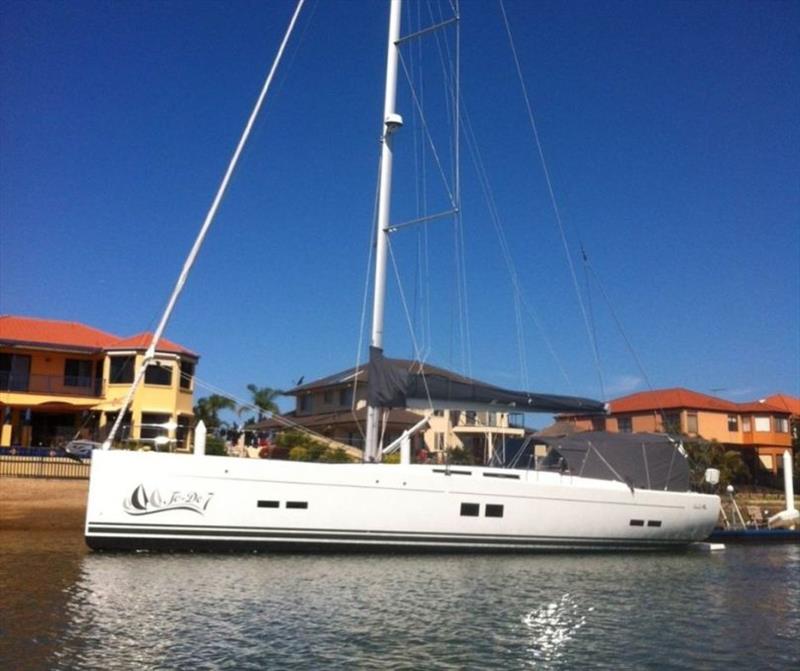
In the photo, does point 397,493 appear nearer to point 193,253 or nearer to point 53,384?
point 193,253

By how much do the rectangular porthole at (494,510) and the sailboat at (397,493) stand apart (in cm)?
3

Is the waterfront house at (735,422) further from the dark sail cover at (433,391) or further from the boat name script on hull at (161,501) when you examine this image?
the boat name script on hull at (161,501)

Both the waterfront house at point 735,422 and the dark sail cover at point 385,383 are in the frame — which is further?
the waterfront house at point 735,422

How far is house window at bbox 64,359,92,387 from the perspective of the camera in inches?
1492

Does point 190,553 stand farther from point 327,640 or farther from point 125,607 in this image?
point 327,640

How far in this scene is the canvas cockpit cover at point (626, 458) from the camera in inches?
824

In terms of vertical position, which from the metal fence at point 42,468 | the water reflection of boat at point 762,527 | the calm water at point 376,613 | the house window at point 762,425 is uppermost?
the house window at point 762,425

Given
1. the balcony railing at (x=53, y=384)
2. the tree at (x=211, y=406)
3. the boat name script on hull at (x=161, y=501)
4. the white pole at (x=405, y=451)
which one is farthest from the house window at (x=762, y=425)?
the boat name script on hull at (x=161, y=501)

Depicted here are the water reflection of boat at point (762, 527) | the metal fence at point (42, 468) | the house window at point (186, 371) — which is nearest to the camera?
the water reflection of boat at point (762, 527)

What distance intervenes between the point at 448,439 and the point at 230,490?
26.3 metres

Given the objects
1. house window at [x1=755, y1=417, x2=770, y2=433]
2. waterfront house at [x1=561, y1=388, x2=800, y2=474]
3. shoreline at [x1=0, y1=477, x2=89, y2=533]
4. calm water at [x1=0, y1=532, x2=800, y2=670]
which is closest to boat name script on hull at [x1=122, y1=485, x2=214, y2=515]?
calm water at [x1=0, y1=532, x2=800, y2=670]

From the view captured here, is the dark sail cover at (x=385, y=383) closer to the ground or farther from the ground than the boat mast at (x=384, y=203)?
closer to the ground

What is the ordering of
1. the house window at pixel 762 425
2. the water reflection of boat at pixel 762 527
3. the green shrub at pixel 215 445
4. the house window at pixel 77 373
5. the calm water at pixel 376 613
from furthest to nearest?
1. the house window at pixel 762 425
2. the house window at pixel 77 373
3. the water reflection of boat at pixel 762 527
4. the green shrub at pixel 215 445
5. the calm water at pixel 376 613

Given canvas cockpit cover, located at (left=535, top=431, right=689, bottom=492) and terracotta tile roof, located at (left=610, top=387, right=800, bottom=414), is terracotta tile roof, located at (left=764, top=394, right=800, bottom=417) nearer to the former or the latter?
terracotta tile roof, located at (left=610, top=387, right=800, bottom=414)
